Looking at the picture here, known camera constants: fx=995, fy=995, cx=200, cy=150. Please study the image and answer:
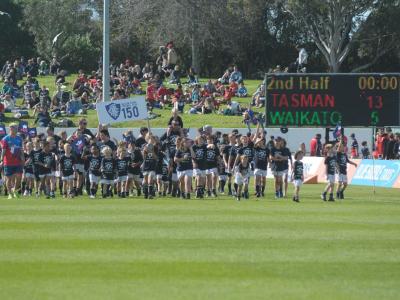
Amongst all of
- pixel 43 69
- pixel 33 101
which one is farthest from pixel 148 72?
pixel 33 101

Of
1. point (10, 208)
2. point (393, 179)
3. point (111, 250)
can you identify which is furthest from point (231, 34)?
point (111, 250)

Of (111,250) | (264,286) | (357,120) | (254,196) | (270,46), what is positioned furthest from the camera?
(270,46)

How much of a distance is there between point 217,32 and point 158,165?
38753mm

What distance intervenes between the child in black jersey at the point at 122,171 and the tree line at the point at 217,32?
37.4m

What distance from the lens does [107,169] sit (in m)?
28.3

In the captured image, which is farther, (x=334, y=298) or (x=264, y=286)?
(x=264, y=286)

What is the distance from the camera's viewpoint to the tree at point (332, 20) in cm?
6481

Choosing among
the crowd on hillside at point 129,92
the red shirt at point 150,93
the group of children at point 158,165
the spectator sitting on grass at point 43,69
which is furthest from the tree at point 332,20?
the group of children at point 158,165

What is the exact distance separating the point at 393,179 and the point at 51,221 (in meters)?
17.7

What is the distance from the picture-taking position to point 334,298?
1145cm

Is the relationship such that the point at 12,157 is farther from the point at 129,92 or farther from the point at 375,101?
the point at 129,92

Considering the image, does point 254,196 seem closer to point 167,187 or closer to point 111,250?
point 167,187

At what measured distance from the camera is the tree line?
65.8 m

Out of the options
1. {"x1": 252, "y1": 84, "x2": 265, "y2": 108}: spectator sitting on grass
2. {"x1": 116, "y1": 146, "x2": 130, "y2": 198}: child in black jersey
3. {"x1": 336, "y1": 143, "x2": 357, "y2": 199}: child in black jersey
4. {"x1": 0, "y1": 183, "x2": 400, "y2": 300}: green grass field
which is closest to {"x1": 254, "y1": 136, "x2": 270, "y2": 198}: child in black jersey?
{"x1": 336, "y1": 143, "x2": 357, "y2": 199}: child in black jersey
